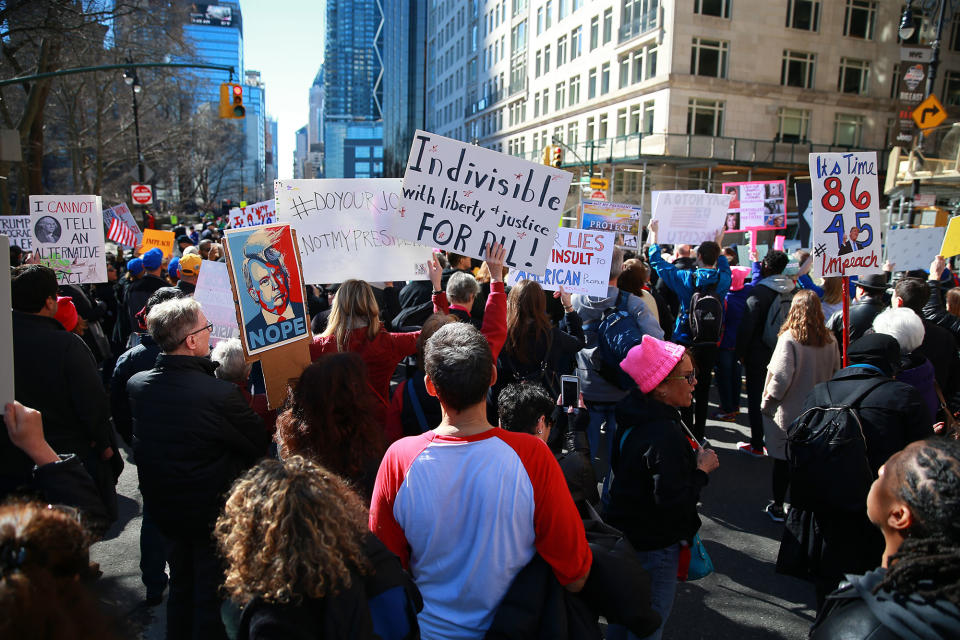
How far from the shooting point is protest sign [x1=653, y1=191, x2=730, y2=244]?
9562 mm

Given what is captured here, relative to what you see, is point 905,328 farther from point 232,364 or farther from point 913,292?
point 232,364

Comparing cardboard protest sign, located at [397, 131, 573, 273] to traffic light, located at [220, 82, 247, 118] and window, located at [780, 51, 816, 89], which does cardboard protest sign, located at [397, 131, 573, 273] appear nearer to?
traffic light, located at [220, 82, 247, 118]

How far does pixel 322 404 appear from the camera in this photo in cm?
270

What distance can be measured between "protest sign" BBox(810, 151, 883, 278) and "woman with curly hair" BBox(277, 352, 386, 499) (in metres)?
4.17

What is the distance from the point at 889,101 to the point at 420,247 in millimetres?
42985

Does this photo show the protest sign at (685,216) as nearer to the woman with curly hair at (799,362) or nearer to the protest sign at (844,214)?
the protest sign at (844,214)

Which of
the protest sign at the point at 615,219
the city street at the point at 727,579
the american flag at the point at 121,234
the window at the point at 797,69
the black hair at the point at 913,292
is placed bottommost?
the city street at the point at 727,579

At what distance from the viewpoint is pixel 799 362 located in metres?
4.74

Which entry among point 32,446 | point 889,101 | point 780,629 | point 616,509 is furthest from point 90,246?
point 889,101

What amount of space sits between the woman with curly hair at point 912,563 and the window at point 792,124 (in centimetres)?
3961

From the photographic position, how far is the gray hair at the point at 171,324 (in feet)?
9.89

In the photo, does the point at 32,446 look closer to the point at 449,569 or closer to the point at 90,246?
the point at 449,569

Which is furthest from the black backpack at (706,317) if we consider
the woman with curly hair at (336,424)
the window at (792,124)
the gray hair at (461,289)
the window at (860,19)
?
the window at (860,19)

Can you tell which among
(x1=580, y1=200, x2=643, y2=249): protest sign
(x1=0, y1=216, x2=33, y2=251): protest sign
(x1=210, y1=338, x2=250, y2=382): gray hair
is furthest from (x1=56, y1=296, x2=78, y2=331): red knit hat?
(x1=580, y1=200, x2=643, y2=249): protest sign
